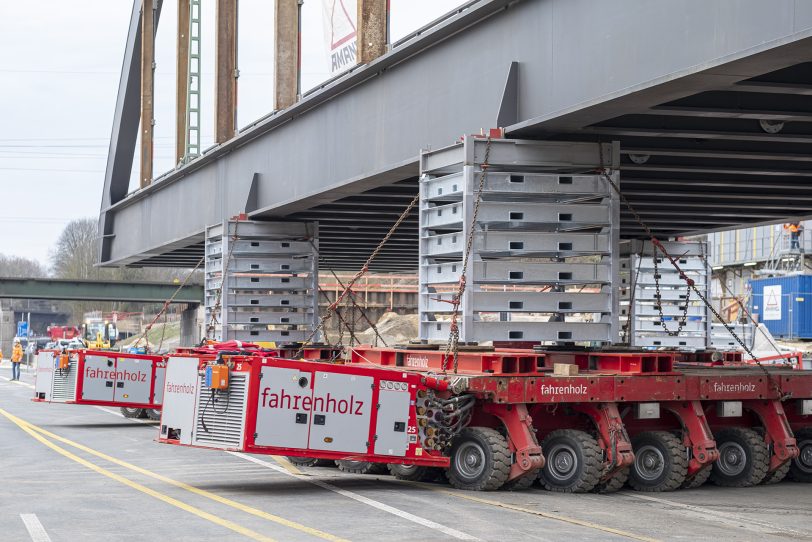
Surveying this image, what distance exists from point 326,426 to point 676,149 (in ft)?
22.3

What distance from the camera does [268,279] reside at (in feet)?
87.4

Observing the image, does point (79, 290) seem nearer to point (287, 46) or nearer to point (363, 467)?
point (287, 46)

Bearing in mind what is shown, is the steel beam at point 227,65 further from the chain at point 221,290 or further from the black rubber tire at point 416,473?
the black rubber tire at point 416,473

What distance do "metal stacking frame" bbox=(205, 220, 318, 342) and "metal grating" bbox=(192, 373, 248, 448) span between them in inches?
496

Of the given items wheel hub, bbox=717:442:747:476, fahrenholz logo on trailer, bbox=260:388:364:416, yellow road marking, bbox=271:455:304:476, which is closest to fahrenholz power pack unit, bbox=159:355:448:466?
fahrenholz logo on trailer, bbox=260:388:364:416

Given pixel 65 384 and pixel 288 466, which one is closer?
pixel 288 466

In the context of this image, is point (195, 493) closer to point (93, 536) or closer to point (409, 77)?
point (93, 536)

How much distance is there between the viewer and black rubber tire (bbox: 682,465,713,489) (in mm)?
14820

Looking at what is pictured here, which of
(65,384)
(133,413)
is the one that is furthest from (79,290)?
(65,384)

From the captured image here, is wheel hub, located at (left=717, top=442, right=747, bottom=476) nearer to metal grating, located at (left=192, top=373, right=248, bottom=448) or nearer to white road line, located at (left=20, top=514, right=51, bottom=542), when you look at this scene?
metal grating, located at (left=192, top=373, right=248, bottom=448)

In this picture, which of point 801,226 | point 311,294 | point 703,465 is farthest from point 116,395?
point 801,226

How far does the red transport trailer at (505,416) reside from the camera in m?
13.3

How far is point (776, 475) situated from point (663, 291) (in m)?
12.4

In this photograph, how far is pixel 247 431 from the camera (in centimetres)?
1295
